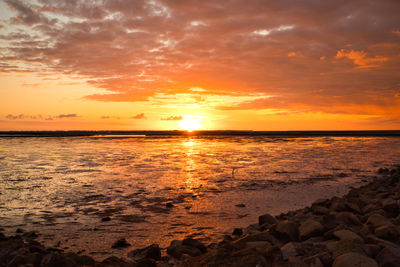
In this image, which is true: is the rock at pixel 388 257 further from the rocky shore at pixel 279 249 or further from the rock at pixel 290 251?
the rock at pixel 290 251

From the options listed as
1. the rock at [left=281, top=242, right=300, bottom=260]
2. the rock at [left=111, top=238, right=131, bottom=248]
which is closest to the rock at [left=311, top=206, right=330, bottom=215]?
the rock at [left=281, top=242, right=300, bottom=260]

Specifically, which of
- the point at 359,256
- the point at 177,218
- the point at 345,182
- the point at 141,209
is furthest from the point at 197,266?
the point at 345,182

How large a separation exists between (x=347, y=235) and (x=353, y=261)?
1357mm

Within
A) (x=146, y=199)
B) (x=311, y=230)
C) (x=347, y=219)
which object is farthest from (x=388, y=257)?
(x=146, y=199)

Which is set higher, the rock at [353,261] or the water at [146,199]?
the rock at [353,261]

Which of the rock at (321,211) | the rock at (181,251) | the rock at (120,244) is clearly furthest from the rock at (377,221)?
the rock at (120,244)

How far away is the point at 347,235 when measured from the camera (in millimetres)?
5777

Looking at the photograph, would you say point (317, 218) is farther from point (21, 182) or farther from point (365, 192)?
point (21, 182)

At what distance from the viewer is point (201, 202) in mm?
11602

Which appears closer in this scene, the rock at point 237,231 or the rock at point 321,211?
the rock at point 237,231

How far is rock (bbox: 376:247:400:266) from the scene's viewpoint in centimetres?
459

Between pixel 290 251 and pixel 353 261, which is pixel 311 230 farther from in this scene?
pixel 353 261

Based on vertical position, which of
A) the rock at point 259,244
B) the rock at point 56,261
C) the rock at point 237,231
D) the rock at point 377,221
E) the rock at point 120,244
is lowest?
the rock at point 120,244

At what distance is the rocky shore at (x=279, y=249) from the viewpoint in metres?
4.92
